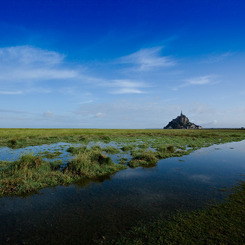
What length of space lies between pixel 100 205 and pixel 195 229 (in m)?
4.56

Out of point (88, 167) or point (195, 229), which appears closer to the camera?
point (195, 229)

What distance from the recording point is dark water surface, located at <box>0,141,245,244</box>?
612 cm

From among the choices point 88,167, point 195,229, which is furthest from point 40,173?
point 195,229

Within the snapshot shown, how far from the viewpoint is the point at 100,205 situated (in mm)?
8180

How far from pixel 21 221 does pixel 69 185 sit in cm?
411

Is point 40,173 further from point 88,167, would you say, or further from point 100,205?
point 100,205

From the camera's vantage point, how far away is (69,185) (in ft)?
35.5

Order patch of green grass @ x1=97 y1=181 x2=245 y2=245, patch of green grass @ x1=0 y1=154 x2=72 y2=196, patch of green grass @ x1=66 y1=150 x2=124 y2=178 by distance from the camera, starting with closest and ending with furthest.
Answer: patch of green grass @ x1=97 y1=181 x2=245 y2=245
patch of green grass @ x1=0 y1=154 x2=72 y2=196
patch of green grass @ x1=66 y1=150 x2=124 y2=178

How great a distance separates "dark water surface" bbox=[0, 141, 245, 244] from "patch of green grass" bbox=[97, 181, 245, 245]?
1.78 ft

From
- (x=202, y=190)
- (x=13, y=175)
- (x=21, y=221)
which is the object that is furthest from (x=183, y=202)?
(x=13, y=175)

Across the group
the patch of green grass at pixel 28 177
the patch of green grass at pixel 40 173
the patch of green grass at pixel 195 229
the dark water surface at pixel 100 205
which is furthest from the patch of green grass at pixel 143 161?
the patch of green grass at pixel 195 229

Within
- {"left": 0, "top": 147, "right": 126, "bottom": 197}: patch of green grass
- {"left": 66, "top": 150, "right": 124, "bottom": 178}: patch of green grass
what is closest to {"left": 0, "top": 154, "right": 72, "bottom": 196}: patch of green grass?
{"left": 0, "top": 147, "right": 126, "bottom": 197}: patch of green grass

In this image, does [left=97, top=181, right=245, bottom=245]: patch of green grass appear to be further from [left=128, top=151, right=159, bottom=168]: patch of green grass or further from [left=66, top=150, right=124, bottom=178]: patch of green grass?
[left=128, top=151, right=159, bottom=168]: patch of green grass

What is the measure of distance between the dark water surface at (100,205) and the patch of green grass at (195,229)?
21.3 inches
